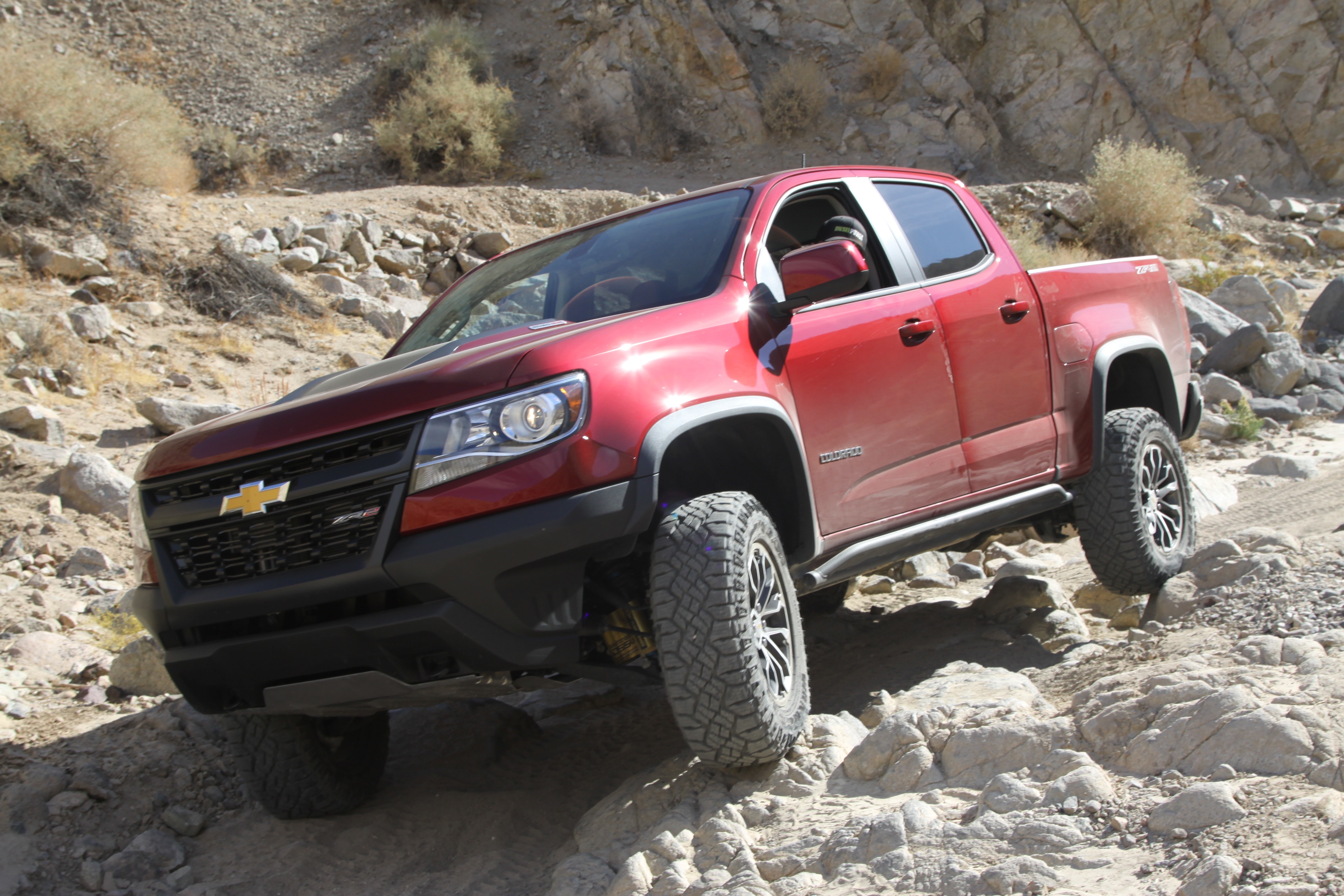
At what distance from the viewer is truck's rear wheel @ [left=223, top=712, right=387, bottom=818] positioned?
349 centimetres

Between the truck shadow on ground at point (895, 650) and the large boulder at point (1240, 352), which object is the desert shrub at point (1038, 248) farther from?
the truck shadow on ground at point (895, 650)

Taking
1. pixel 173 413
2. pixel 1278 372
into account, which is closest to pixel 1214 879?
pixel 173 413

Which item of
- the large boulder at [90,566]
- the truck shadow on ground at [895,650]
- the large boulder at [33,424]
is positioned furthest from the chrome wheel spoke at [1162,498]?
the large boulder at [33,424]

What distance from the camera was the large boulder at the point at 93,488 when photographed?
6.73 meters

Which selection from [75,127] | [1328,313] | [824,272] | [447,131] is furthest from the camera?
[447,131]

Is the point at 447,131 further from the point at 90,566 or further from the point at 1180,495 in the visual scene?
the point at 1180,495

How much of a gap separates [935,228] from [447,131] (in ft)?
61.8

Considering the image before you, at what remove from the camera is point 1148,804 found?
241 centimetres

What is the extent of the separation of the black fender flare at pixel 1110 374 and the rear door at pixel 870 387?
96cm

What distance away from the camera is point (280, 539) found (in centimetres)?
273

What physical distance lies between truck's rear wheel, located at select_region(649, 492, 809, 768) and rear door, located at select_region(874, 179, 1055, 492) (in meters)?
1.45

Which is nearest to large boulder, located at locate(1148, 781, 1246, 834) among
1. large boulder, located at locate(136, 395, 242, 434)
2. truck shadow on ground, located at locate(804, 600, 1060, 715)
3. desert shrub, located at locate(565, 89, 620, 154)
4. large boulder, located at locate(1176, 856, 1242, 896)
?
large boulder, located at locate(1176, 856, 1242, 896)

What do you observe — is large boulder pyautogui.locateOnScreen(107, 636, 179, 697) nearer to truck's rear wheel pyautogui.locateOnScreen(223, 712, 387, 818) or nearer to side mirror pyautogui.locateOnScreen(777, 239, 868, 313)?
truck's rear wheel pyautogui.locateOnScreen(223, 712, 387, 818)

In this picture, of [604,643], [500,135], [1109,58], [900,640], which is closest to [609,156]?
[500,135]
